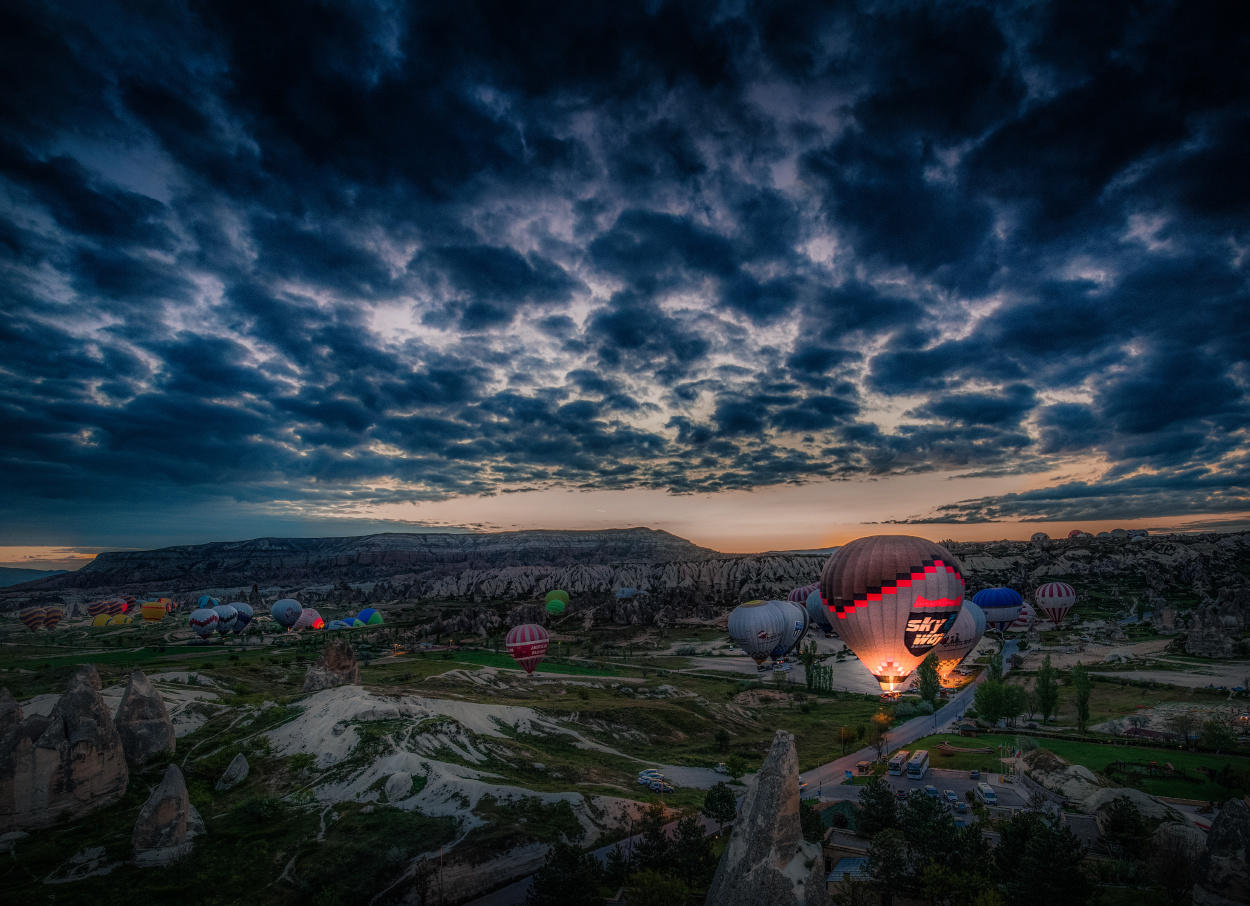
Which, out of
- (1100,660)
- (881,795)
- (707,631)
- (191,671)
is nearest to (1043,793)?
(881,795)

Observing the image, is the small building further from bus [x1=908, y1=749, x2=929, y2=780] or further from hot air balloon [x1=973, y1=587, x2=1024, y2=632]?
hot air balloon [x1=973, y1=587, x2=1024, y2=632]

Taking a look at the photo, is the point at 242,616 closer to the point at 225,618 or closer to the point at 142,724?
the point at 225,618

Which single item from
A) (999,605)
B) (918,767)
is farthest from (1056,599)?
(918,767)

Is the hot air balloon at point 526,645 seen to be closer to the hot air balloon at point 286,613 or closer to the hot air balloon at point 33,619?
the hot air balloon at point 286,613

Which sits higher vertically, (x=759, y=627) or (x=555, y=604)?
(x=759, y=627)

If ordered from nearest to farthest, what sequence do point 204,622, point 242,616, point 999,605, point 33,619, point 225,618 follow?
point 999,605 → point 204,622 → point 225,618 → point 242,616 → point 33,619

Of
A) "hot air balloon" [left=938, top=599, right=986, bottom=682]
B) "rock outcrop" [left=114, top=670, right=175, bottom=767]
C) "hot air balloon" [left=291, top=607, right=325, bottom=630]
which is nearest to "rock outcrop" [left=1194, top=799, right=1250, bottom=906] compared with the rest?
"hot air balloon" [left=938, top=599, right=986, bottom=682]
